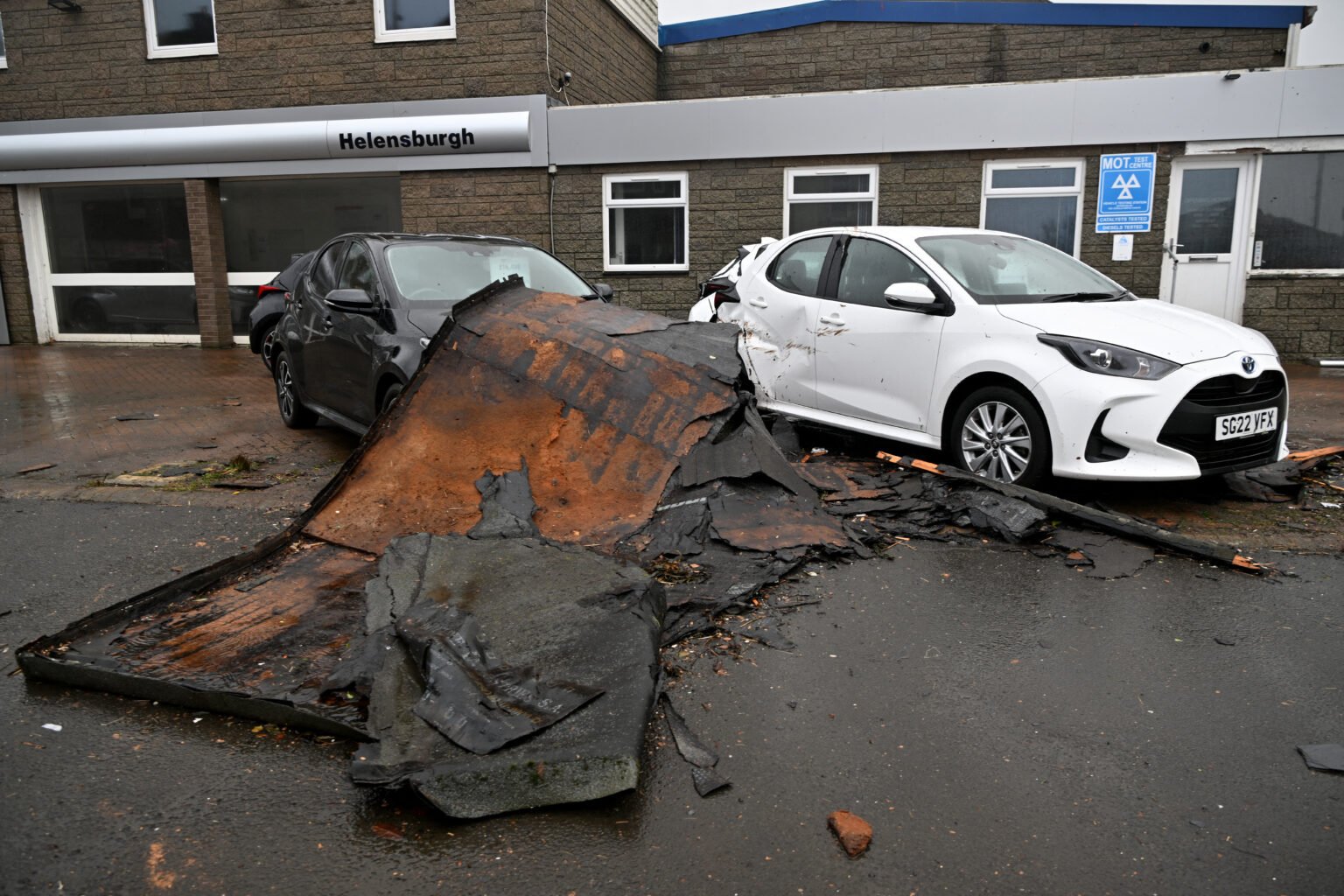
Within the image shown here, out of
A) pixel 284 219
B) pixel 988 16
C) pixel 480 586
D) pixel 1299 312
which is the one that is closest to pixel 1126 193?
pixel 1299 312

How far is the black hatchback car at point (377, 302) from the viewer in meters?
6.59

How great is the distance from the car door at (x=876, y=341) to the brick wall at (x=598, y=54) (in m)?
9.07

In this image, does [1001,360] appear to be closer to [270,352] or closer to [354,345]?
[354,345]

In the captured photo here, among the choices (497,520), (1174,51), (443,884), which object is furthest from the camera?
(1174,51)

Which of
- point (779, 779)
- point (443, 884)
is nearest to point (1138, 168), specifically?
point (779, 779)

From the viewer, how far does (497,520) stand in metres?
4.66

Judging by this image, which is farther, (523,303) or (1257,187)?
(1257,187)

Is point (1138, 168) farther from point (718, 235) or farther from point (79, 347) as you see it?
point (79, 347)

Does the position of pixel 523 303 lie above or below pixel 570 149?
below

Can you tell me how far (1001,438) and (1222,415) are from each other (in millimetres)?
1170

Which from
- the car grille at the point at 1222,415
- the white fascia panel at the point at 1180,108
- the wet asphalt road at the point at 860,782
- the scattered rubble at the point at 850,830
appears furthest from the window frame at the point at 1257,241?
the scattered rubble at the point at 850,830

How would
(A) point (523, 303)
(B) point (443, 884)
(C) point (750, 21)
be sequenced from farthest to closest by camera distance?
Result: 1. (C) point (750, 21)
2. (A) point (523, 303)
3. (B) point (443, 884)

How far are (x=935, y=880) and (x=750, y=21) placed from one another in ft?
60.8

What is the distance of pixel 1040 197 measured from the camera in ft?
42.8
